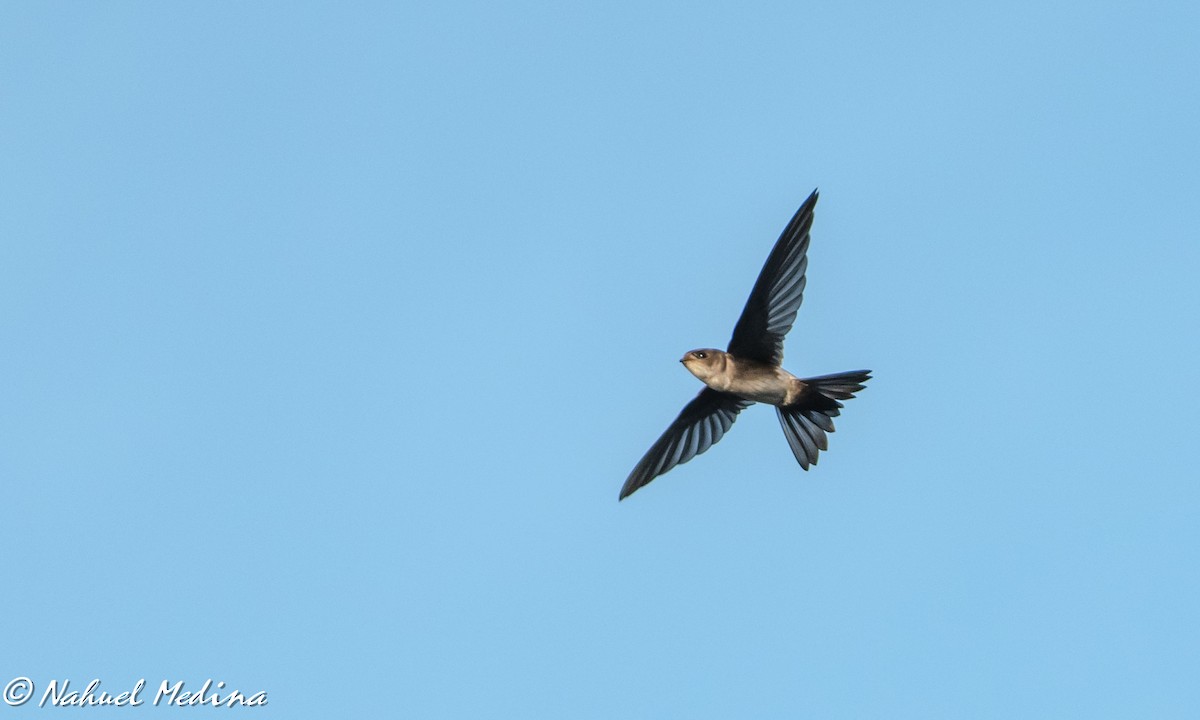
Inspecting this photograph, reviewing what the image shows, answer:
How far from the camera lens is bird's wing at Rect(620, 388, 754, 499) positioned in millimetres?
10422

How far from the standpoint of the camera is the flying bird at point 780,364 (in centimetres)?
934

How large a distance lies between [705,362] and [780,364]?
52 centimetres

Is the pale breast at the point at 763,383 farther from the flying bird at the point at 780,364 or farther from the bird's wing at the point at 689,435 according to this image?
the bird's wing at the point at 689,435

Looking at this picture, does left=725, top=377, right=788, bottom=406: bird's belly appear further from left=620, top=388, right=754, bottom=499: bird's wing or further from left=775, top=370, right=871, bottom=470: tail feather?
left=620, top=388, right=754, bottom=499: bird's wing

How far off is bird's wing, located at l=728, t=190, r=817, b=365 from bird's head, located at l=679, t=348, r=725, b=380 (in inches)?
5.6

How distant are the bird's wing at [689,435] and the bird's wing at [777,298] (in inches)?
25.8

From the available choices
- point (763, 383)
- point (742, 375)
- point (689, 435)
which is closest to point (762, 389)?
point (763, 383)

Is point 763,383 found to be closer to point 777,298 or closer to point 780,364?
point 780,364

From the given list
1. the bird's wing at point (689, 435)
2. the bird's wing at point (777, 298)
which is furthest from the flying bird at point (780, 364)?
the bird's wing at point (689, 435)

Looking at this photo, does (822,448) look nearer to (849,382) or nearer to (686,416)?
(849,382)

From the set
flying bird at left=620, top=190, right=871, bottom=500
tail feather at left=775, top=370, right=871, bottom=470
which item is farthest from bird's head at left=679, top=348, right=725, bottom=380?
tail feather at left=775, top=370, right=871, bottom=470

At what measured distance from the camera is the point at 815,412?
379 inches

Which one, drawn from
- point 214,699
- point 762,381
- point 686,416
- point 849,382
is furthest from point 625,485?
point 214,699

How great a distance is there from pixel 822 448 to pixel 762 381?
0.62m
